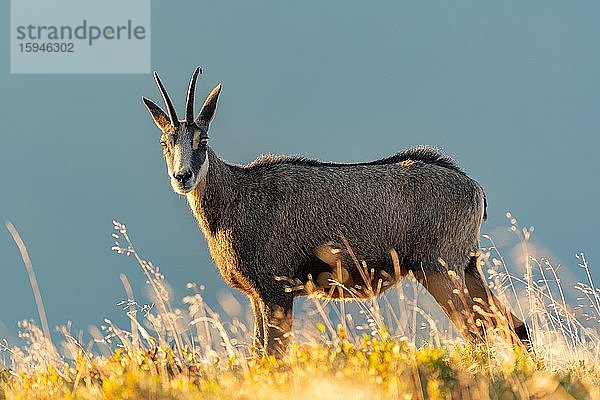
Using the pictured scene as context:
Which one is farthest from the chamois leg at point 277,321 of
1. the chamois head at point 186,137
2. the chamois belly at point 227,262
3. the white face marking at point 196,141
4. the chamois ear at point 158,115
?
the chamois ear at point 158,115

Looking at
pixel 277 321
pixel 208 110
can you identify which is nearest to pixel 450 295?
pixel 277 321

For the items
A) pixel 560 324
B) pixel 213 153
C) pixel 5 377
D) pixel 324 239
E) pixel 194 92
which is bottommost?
pixel 5 377

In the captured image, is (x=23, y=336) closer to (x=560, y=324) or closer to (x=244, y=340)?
(x=244, y=340)

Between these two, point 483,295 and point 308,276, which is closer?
point 308,276

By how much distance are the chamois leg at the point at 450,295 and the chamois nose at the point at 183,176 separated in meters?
2.92

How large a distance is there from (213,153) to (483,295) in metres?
3.70

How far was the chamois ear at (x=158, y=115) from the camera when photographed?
1020 cm

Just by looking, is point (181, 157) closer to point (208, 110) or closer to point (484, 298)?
point (208, 110)

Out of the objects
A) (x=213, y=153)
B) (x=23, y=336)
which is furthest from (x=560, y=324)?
(x=23, y=336)

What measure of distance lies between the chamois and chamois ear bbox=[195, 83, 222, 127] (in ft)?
0.04

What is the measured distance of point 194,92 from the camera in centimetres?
995

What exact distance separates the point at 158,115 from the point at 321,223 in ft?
7.70

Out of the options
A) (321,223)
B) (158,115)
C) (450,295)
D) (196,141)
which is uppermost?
(158,115)

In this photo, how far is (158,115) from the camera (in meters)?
10.3
